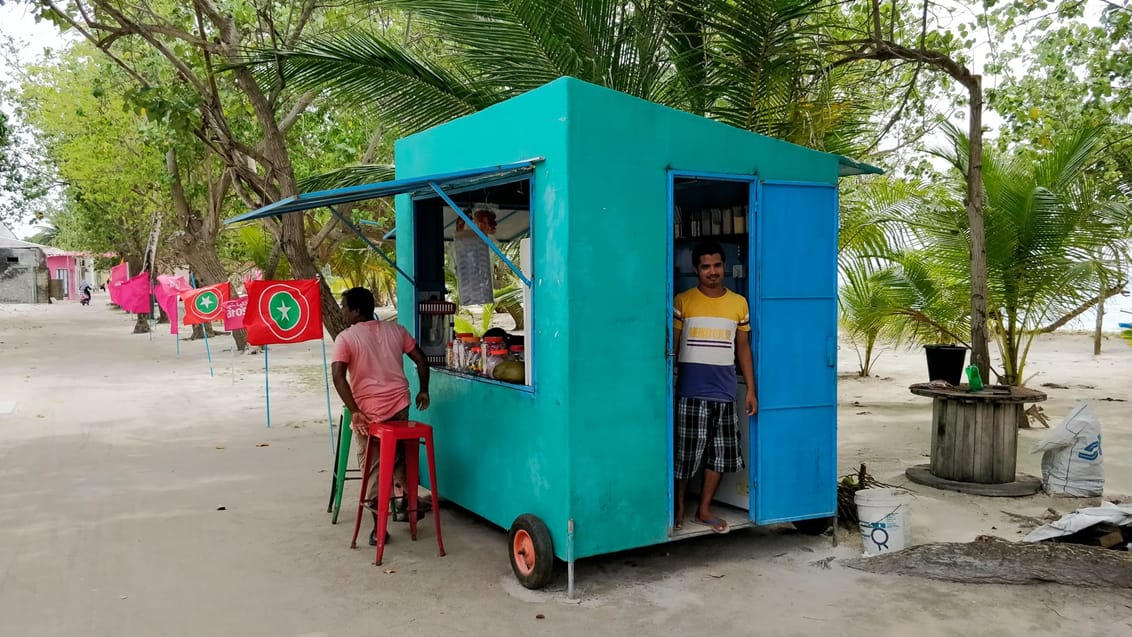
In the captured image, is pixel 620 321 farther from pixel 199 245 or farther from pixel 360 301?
pixel 199 245

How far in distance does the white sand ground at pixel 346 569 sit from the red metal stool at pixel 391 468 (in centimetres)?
22

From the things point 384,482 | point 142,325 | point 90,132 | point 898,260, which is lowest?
point 142,325

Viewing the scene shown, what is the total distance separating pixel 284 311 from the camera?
29.8 ft

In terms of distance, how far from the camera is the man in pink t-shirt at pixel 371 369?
5.66 metres

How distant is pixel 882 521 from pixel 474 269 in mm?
3130

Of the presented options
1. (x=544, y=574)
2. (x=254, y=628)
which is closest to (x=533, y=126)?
(x=544, y=574)

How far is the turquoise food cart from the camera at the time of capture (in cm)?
478

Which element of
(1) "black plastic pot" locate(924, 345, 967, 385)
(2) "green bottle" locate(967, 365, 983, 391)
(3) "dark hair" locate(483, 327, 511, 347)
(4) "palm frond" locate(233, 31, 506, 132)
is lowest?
(1) "black plastic pot" locate(924, 345, 967, 385)

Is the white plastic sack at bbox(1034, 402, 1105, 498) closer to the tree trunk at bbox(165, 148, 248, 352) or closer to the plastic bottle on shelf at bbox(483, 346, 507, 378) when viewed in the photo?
the plastic bottle on shelf at bbox(483, 346, 507, 378)

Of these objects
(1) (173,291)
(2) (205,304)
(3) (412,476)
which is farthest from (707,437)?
(1) (173,291)

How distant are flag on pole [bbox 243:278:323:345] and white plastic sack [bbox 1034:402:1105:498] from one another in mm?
6810

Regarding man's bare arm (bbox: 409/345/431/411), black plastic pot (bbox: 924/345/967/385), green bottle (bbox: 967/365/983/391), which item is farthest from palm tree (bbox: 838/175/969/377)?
man's bare arm (bbox: 409/345/431/411)

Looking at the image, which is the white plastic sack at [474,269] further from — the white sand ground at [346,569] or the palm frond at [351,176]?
the palm frond at [351,176]

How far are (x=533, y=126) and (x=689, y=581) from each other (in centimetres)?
272
